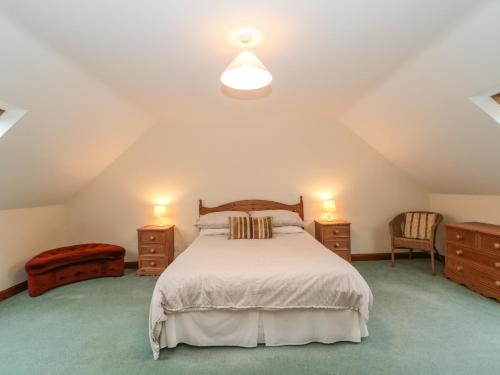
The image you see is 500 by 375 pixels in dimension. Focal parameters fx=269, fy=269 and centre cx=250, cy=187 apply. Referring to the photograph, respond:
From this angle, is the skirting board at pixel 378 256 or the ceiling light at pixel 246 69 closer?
the ceiling light at pixel 246 69

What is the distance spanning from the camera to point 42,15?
1.70 m

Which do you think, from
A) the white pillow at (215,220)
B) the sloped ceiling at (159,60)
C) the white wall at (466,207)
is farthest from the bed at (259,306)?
the white wall at (466,207)

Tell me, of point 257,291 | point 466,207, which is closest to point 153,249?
point 257,291

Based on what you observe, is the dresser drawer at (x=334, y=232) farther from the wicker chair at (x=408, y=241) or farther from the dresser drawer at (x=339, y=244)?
the wicker chair at (x=408, y=241)

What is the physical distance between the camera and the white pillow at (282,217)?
3.79 metres

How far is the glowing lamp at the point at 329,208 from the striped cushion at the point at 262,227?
1.04 meters

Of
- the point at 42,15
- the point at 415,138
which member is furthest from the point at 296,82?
the point at 42,15

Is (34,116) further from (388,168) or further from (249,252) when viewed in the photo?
(388,168)

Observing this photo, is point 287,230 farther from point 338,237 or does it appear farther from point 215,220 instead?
point 215,220

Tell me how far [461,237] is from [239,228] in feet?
8.82

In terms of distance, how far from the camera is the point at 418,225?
4.00 metres

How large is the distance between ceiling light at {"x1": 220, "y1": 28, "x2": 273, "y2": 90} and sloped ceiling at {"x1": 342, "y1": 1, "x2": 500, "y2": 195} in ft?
4.51

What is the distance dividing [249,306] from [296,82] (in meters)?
2.22

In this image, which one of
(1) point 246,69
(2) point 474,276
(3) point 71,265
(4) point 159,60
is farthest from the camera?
(3) point 71,265
